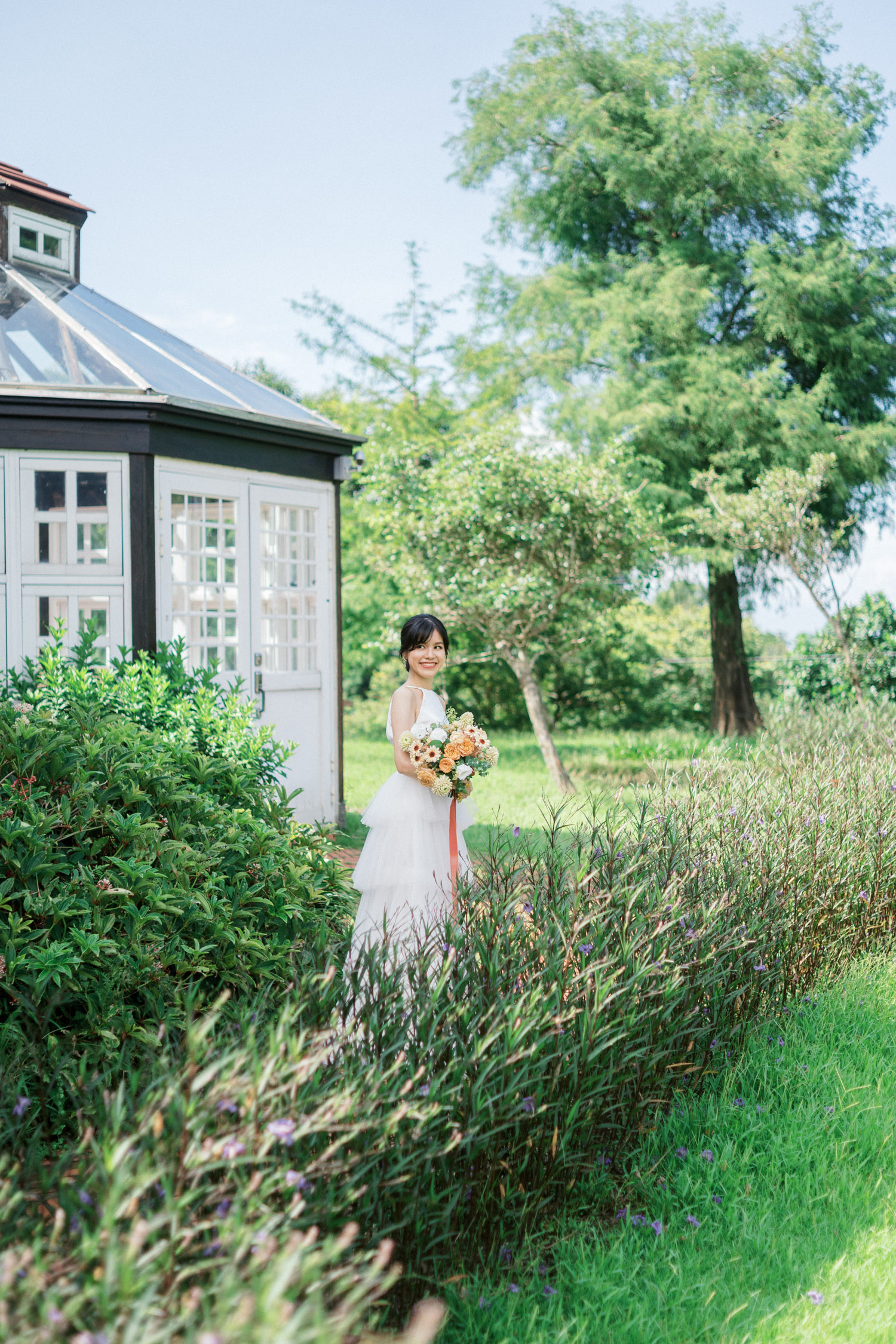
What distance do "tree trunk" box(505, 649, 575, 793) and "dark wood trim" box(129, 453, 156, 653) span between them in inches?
230

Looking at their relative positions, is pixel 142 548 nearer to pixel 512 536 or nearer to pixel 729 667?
pixel 512 536

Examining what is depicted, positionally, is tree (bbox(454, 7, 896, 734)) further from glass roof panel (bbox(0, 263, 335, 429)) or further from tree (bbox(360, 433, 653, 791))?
glass roof panel (bbox(0, 263, 335, 429))

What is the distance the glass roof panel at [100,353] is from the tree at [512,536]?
279 cm

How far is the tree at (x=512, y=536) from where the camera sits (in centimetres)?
1180

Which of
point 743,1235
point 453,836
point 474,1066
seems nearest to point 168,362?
point 453,836

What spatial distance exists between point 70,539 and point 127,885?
4847 mm

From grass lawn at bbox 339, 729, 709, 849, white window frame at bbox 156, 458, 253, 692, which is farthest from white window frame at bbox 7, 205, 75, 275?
grass lawn at bbox 339, 729, 709, 849

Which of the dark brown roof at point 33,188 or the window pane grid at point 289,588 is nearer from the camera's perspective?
the window pane grid at point 289,588

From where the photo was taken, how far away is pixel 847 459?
16219 millimetres

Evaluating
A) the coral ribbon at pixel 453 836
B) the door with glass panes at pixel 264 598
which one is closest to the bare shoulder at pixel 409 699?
the coral ribbon at pixel 453 836

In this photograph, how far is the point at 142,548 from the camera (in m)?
7.70

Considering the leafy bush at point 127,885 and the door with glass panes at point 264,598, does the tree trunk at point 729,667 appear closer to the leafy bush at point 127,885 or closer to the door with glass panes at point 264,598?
the door with glass panes at point 264,598

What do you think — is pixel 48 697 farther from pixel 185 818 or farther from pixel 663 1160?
pixel 663 1160

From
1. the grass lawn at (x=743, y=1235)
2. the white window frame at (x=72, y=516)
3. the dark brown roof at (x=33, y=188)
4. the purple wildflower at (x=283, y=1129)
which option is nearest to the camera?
the purple wildflower at (x=283, y=1129)
